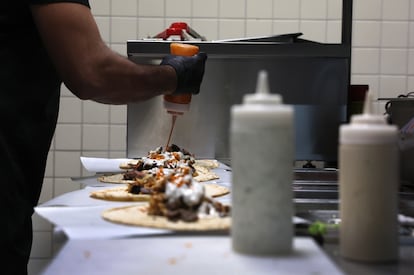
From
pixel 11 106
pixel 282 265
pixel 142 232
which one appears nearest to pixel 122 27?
pixel 11 106

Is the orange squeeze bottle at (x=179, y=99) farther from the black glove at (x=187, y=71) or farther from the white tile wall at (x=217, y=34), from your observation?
the white tile wall at (x=217, y=34)

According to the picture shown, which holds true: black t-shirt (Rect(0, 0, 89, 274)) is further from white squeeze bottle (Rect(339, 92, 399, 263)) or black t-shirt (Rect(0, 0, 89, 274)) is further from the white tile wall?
the white tile wall

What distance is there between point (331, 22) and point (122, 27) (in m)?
1.01

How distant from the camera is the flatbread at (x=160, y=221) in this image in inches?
33.1

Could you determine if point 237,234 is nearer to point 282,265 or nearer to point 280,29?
point 282,265

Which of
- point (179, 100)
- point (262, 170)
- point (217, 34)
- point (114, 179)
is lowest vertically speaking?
point (114, 179)

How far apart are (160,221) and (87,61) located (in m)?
0.83

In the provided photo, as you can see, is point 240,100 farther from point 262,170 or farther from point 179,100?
point 262,170

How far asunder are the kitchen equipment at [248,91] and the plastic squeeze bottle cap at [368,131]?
5.26 ft

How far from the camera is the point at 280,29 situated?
2926 millimetres

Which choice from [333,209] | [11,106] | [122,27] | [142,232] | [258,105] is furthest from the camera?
[122,27]

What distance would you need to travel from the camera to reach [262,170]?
69cm

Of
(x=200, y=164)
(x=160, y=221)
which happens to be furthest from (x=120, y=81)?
(x=160, y=221)

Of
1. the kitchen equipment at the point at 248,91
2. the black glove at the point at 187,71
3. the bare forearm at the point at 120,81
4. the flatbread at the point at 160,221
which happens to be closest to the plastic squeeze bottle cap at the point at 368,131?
the flatbread at the point at 160,221
